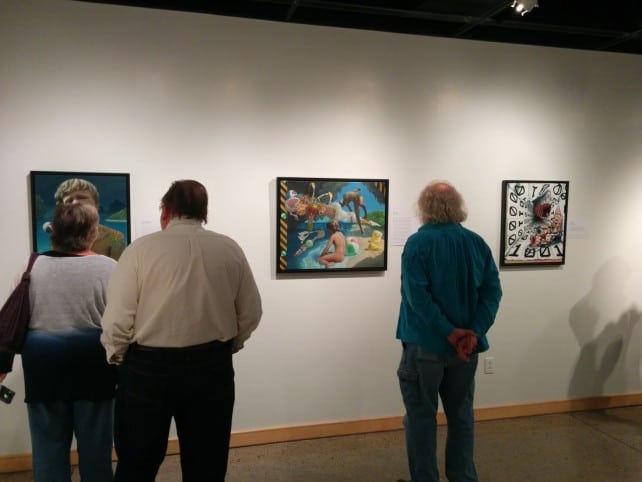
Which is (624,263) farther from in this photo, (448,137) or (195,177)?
(195,177)

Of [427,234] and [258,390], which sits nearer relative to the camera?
[427,234]

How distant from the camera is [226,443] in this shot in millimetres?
1771

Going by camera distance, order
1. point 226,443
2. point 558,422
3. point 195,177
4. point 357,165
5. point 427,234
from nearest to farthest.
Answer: point 226,443, point 427,234, point 195,177, point 357,165, point 558,422

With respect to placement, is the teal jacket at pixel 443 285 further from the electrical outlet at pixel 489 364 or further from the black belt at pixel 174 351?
the electrical outlet at pixel 489 364

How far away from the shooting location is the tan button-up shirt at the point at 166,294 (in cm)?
160

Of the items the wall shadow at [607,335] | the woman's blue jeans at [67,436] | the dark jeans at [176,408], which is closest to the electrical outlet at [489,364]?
the wall shadow at [607,335]

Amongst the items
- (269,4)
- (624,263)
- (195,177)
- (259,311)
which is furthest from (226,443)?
(624,263)

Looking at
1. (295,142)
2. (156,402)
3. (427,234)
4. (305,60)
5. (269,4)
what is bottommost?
(156,402)

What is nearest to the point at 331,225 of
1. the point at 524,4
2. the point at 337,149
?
the point at 337,149

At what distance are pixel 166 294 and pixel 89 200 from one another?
4.34ft

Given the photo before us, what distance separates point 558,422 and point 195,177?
9.59 ft

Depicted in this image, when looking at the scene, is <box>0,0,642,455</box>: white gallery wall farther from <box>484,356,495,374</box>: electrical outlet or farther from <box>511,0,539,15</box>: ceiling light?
<box>511,0,539,15</box>: ceiling light

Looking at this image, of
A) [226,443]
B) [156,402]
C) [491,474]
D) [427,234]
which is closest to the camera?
[156,402]

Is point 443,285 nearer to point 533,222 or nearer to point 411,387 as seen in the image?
point 411,387
